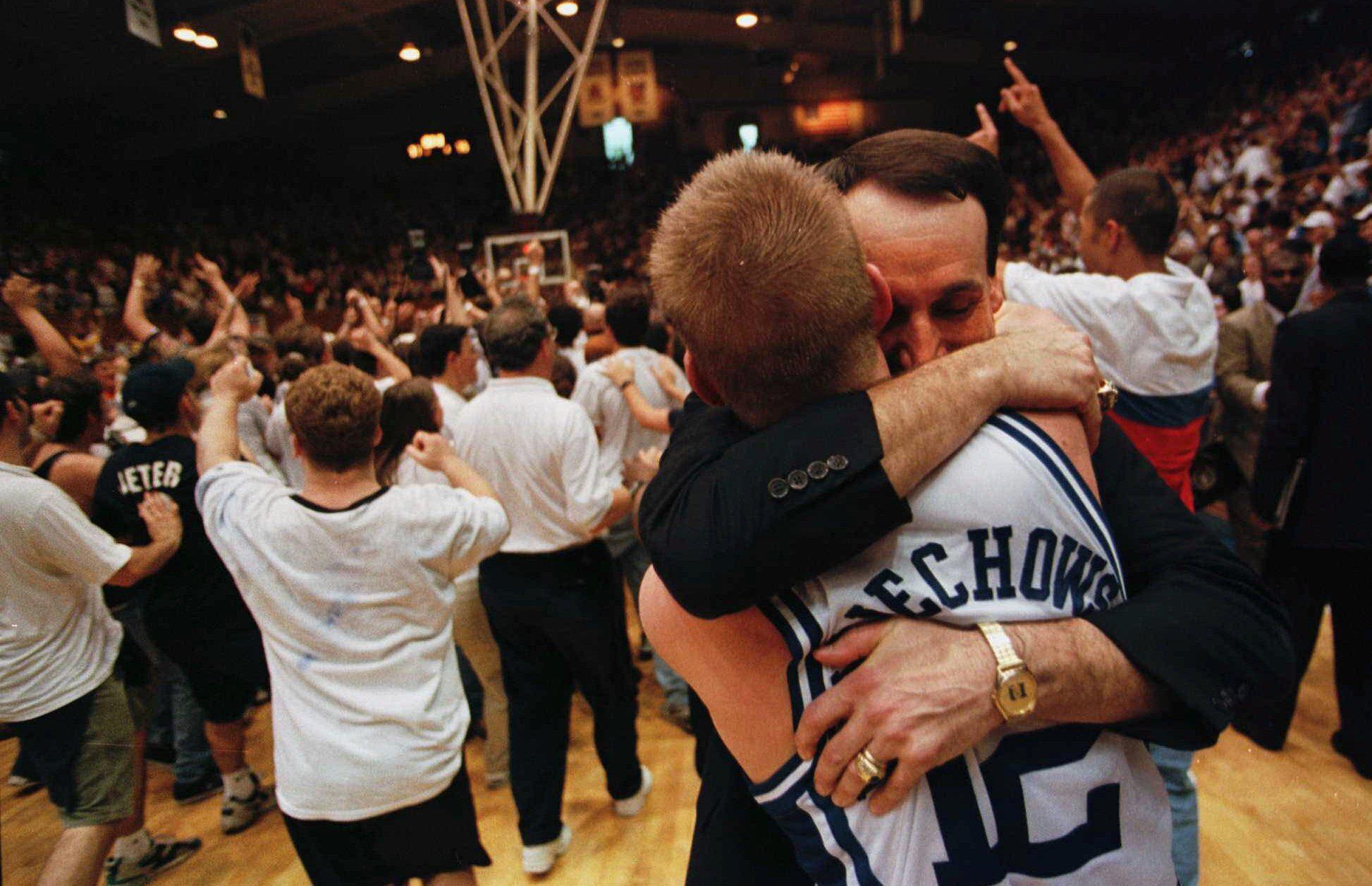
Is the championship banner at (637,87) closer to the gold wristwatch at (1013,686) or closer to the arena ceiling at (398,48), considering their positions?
the arena ceiling at (398,48)

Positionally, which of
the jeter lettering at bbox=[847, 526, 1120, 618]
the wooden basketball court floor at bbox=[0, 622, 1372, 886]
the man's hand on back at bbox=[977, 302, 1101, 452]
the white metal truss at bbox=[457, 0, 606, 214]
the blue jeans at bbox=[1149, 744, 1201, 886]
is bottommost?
the wooden basketball court floor at bbox=[0, 622, 1372, 886]

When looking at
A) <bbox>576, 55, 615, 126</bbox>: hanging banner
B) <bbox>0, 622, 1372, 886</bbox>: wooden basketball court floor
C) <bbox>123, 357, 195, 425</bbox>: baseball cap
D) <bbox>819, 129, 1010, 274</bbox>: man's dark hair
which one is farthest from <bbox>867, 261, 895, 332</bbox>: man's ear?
<bbox>576, 55, 615, 126</bbox>: hanging banner

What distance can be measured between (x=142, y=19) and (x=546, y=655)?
5969mm

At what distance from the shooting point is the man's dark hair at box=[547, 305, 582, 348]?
4.26 m

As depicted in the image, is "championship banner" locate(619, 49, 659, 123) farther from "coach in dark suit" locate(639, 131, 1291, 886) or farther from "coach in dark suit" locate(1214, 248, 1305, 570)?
"coach in dark suit" locate(639, 131, 1291, 886)

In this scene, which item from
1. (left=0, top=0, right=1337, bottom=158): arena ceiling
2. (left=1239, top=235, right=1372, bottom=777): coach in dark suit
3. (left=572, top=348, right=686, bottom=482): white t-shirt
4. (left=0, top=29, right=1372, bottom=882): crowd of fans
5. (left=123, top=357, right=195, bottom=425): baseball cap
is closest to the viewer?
(left=0, top=29, right=1372, bottom=882): crowd of fans

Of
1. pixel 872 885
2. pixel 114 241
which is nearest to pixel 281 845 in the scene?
pixel 872 885

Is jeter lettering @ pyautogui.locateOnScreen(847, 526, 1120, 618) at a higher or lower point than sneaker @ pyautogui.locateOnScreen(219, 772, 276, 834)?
higher

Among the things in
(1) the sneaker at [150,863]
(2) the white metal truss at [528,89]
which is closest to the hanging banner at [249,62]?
(2) the white metal truss at [528,89]

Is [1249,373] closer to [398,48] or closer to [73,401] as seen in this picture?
[73,401]

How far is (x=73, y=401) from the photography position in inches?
117

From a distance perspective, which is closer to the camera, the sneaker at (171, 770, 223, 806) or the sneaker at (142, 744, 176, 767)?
the sneaker at (171, 770, 223, 806)

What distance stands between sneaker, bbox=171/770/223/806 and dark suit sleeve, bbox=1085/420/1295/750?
4064 mm

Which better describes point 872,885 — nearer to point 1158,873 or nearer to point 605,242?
point 1158,873
